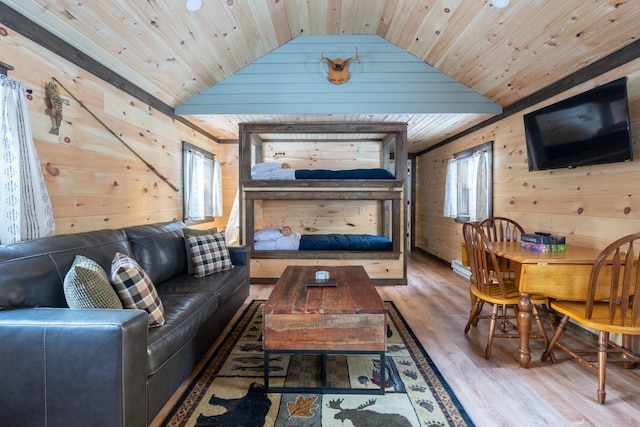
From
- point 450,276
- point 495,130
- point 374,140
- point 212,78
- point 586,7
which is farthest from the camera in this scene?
point 374,140

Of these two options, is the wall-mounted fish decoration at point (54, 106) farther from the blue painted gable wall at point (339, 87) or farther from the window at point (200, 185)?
the window at point (200, 185)

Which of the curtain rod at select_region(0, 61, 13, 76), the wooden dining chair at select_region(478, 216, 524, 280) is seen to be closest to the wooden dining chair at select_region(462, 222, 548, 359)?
the wooden dining chair at select_region(478, 216, 524, 280)

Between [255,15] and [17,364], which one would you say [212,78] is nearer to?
[255,15]

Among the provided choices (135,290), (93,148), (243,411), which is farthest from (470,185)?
(93,148)

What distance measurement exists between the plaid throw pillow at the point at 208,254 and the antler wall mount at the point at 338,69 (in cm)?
227

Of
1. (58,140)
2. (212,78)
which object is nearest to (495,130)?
(212,78)

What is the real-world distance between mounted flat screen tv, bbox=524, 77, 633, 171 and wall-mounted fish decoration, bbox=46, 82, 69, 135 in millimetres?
3806

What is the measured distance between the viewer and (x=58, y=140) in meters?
2.20

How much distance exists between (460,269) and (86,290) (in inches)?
179

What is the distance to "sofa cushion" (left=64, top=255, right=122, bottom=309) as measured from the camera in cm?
144

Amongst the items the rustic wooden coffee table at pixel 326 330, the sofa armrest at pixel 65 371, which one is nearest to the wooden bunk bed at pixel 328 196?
the rustic wooden coffee table at pixel 326 330

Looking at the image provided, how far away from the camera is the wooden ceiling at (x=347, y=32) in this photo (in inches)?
86.1

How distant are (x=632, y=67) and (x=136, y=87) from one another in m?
4.07

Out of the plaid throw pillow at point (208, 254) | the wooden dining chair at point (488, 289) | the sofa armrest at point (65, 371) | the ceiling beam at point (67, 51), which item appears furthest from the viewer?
the plaid throw pillow at point (208, 254)
